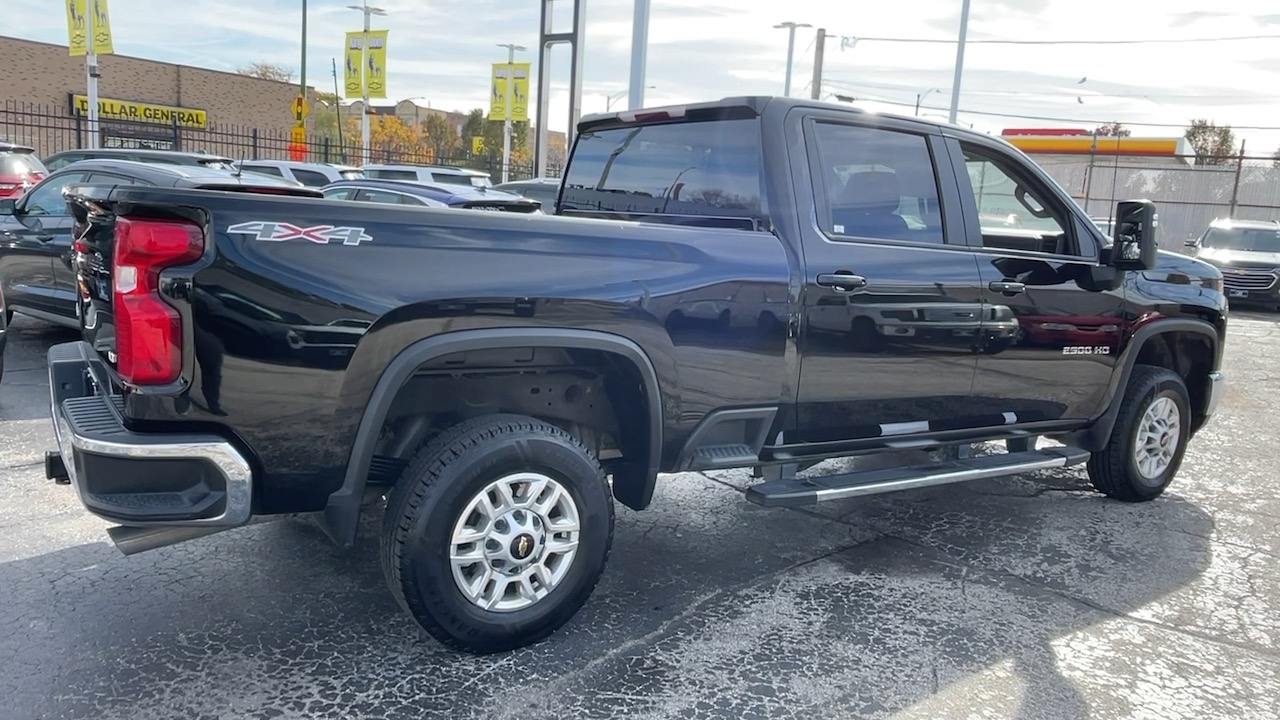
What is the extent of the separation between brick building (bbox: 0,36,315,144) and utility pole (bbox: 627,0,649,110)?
32.8 m

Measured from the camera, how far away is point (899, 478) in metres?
4.41

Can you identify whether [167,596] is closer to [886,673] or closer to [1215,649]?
[886,673]

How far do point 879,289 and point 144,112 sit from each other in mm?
47078

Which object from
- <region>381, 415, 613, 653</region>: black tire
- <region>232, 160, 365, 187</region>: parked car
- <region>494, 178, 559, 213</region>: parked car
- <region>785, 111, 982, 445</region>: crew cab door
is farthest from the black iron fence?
<region>381, 415, 613, 653</region>: black tire

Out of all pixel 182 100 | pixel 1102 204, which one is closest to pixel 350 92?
pixel 182 100

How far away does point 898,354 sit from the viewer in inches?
171

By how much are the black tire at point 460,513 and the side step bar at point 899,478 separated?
804 mm

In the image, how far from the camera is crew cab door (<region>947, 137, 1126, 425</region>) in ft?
15.5

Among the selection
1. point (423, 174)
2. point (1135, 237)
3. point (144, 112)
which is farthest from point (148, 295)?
point (144, 112)

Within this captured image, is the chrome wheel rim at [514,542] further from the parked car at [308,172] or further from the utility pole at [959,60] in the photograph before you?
the utility pole at [959,60]

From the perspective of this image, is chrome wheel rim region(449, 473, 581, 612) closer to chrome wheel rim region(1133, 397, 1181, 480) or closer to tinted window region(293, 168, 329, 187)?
chrome wheel rim region(1133, 397, 1181, 480)

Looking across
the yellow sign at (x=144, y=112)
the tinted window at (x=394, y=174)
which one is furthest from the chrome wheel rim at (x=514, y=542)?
the yellow sign at (x=144, y=112)

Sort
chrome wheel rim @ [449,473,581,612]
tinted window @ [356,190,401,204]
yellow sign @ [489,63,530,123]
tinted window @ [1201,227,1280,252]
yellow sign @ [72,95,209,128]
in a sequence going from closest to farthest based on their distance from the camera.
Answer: chrome wheel rim @ [449,473,581,612]
tinted window @ [356,190,401,204]
tinted window @ [1201,227,1280,252]
yellow sign @ [489,63,530,123]
yellow sign @ [72,95,209,128]

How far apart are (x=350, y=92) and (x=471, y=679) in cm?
2988
